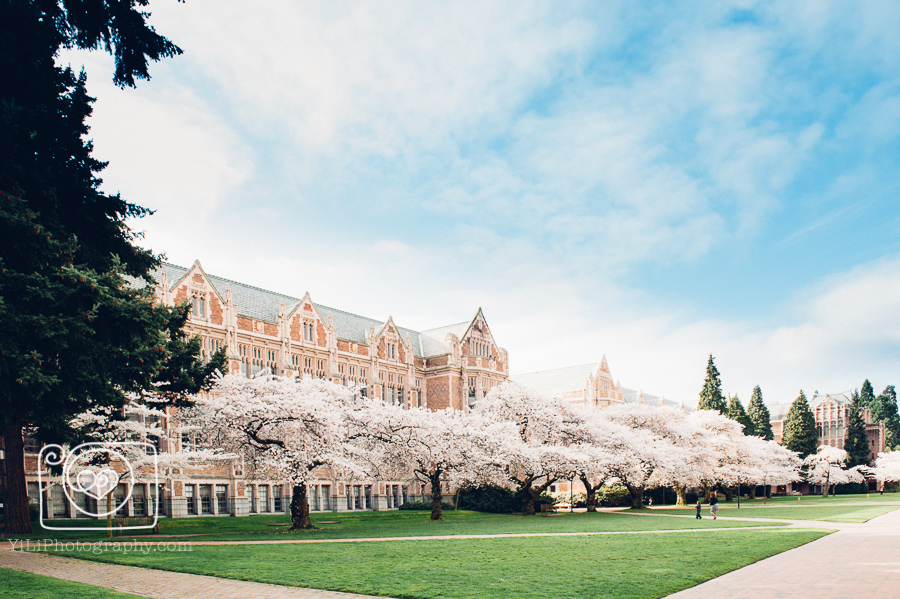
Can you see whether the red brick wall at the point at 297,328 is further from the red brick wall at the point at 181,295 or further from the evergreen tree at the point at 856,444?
the evergreen tree at the point at 856,444

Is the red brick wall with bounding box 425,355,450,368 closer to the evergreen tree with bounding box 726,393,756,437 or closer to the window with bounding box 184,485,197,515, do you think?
the window with bounding box 184,485,197,515

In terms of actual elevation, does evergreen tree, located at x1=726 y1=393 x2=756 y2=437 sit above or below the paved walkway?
below

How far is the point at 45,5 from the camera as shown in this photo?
15.9 metres

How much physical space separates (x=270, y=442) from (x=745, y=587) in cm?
2275

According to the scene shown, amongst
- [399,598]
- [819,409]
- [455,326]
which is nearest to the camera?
[399,598]

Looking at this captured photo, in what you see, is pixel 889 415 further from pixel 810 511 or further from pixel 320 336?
pixel 320 336

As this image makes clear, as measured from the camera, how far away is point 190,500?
42.9m

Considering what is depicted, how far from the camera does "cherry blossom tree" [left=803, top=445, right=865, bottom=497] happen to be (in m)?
89.5

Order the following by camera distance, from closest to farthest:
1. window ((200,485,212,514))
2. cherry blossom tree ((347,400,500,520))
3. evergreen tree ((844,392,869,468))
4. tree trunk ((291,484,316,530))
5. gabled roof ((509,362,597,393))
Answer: tree trunk ((291,484,316,530)) < cherry blossom tree ((347,400,500,520)) < window ((200,485,212,514)) < gabled roof ((509,362,597,393)) < evergreen tree ((844,392,869,468))

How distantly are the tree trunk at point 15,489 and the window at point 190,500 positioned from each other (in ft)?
61.7

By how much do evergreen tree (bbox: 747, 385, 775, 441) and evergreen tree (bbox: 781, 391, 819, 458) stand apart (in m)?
3.02

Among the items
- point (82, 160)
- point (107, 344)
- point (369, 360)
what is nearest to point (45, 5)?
point (82, 160)

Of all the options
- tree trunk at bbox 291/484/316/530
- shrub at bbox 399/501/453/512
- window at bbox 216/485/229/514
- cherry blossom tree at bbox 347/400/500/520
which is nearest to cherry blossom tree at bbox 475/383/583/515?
cherry blossom tree at bbox 347/400/500/520

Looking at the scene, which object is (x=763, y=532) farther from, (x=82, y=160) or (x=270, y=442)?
(x=82, y=160)
